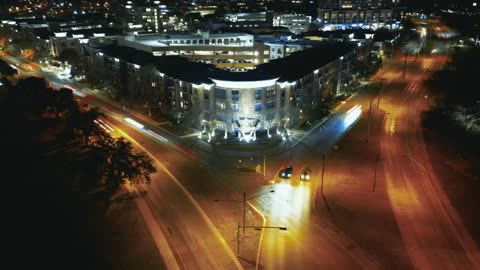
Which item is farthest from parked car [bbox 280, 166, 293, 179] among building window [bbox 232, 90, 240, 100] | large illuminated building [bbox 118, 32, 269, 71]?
large illuminated building [bbox 118, 32, 269, 71]

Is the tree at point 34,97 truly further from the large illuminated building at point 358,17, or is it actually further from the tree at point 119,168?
the large illuminated building at point 358,17

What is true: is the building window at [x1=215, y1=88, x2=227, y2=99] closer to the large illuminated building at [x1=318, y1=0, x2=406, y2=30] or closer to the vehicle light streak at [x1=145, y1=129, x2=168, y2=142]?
the vehicle light streak at [x1=145, y1=129, x2=168, y2=142]

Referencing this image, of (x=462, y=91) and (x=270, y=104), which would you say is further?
(x=462, y=91)

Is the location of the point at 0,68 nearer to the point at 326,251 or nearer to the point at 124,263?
the point at 124,263

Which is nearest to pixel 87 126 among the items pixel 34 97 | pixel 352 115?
pixel 34 97

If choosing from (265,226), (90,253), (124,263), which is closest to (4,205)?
(90,253)

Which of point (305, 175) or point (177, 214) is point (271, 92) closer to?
point (305, 175)

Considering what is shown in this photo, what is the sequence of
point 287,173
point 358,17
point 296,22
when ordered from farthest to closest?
point 358,17 < point 296,22 < point 287,173
